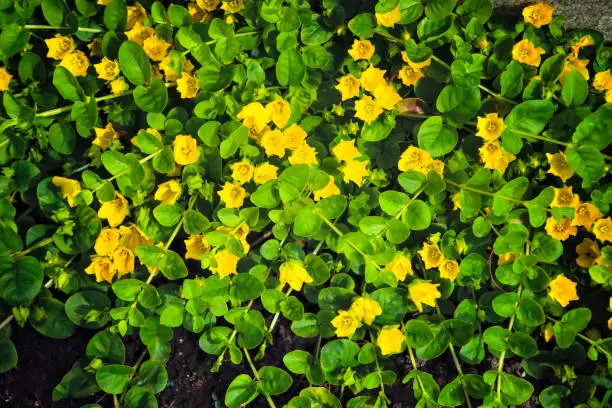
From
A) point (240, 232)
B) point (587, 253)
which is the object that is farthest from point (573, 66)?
point (240, 232)

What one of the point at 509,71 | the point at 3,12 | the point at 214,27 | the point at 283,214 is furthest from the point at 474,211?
the point at 3,12

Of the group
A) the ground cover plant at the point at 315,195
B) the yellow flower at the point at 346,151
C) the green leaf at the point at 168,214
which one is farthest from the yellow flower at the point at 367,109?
the green leaf at the point at 168,214

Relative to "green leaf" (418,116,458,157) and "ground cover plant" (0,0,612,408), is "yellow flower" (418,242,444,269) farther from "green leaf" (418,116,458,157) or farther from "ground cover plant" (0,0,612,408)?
"green leaf" (418,116,458,157)

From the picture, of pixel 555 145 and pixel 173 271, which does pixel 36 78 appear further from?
pixel 555 145

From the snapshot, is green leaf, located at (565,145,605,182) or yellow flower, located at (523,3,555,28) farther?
yellow flower, located at (523,3,555,28)

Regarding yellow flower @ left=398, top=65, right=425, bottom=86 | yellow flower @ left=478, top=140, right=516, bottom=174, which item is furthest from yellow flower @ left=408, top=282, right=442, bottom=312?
yellow flower @ left=398, top=65, right=425, bottom=86

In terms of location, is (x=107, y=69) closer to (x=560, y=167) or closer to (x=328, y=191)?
(x=328, y=191)
